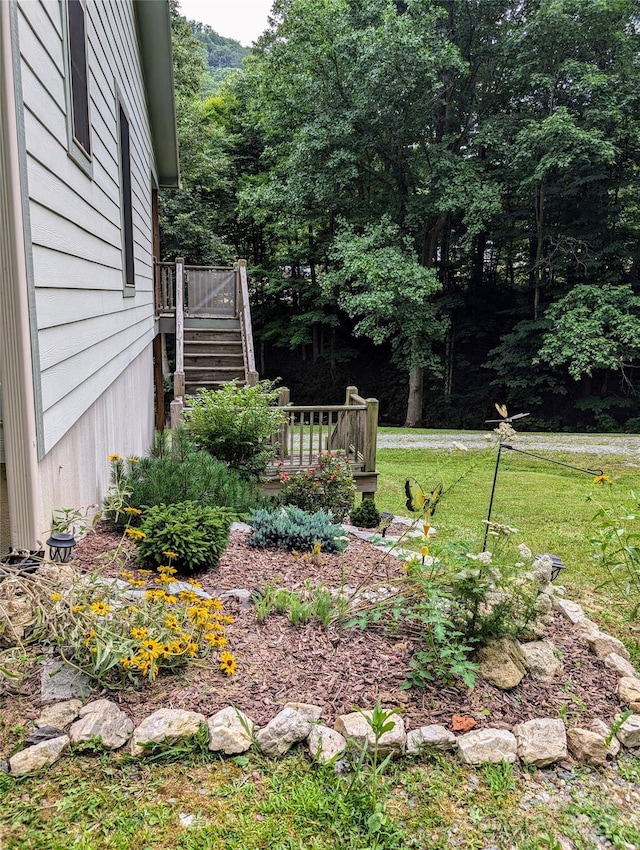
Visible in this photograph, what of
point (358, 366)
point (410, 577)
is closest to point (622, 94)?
point (358, 366)

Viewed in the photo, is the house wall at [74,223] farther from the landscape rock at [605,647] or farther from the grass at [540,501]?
the landscape rock at [605,647]

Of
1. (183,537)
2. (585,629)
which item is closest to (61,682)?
(183,537)

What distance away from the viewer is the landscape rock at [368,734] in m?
2.10

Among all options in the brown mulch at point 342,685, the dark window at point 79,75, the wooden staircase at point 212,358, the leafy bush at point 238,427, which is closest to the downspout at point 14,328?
the brown mulch at point 342,685

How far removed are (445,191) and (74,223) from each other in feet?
45.0

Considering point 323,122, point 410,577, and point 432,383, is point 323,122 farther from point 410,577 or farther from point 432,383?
point 410,577

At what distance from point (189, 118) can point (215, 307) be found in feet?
27.3

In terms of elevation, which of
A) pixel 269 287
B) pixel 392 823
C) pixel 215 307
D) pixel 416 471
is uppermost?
pixel 269 287

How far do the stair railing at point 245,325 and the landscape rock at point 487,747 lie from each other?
24.4 feet

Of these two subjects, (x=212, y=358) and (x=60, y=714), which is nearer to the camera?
(x=60, y=714)

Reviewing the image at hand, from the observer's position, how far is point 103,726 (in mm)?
1979

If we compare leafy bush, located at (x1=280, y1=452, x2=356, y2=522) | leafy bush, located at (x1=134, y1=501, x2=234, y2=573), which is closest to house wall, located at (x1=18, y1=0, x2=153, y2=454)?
leafy bush, located at (x1=134, y1=501, x2=234, y2=573)

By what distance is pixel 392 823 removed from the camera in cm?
182

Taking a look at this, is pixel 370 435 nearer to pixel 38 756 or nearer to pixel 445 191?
pixel 38 756
